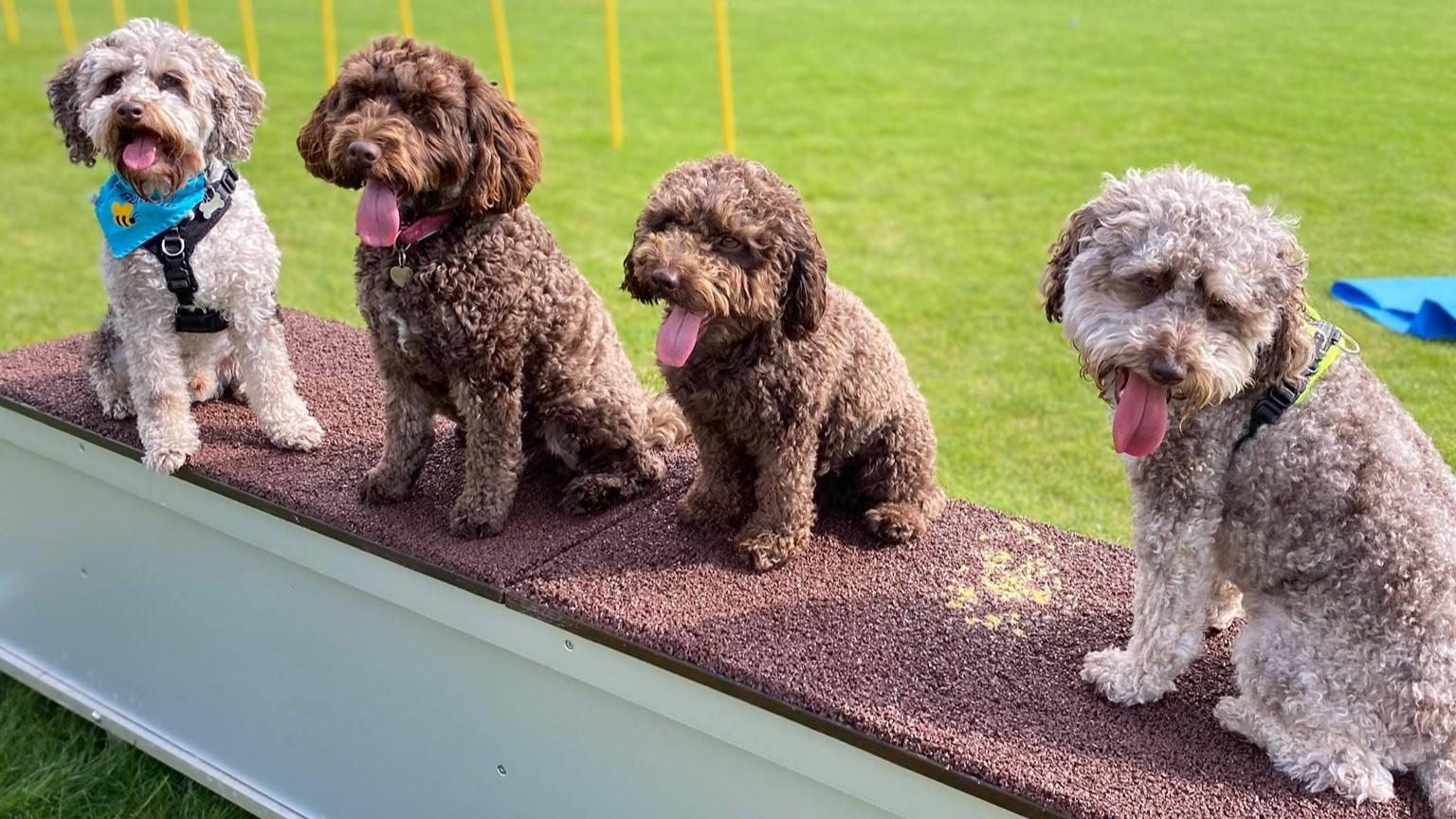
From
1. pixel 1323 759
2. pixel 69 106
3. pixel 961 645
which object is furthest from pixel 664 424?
pixel 1323 759

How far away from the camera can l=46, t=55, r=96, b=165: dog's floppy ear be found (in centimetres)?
360

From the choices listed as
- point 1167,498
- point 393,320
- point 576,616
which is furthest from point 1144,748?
point 393,320

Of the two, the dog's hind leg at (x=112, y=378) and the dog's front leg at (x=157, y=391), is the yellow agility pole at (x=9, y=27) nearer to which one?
the dog's hind leg at (x=112, y=378)

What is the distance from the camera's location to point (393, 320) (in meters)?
3.19

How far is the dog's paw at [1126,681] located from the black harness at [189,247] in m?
2.72

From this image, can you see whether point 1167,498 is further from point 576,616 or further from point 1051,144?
point 1051,144

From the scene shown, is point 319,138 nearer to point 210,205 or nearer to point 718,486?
point 210,205

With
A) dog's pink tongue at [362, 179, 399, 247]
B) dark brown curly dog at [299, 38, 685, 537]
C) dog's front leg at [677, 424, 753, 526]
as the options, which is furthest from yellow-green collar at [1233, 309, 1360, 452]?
dog's pink tongue at [362, 179, 399, 247]

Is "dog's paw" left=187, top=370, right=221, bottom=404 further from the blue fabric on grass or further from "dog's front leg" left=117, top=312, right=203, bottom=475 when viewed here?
the blue fabric on grass

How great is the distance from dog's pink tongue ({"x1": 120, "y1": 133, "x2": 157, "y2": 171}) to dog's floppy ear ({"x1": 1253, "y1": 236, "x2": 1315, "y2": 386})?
293cm

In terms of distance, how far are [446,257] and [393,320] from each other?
8.4 inches

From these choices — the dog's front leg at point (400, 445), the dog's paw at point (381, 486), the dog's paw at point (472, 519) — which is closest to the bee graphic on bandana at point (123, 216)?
the dog's front leg at point (400, 445)

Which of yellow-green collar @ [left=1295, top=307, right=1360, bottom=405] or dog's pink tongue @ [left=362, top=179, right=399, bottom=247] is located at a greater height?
dog's pink tongue @ [left=362, top=179, right=399, bottom=247]

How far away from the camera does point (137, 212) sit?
360 centimetres
